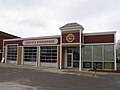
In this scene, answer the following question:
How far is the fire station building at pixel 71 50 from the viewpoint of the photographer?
22844 mm

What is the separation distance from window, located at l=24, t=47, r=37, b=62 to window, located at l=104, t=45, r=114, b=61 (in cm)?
1157

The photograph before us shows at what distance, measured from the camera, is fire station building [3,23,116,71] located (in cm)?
2284

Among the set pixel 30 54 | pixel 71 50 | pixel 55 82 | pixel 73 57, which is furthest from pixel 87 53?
pixel 55 82

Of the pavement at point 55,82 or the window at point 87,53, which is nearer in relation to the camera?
the pavement at point 55,82

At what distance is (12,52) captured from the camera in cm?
3158

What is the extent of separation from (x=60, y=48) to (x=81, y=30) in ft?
13.5

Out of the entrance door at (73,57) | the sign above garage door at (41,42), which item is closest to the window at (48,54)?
the sign above garage door at (41,42)

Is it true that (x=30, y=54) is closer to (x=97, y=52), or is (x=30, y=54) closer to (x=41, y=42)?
(x=41, y=42)

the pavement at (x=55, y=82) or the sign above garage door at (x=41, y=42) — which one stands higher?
the sign above garage door at (x=41, y=42)

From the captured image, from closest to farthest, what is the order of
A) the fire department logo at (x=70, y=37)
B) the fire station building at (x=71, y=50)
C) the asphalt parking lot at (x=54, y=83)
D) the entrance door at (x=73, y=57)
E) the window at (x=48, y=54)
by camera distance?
the asphalt parking lot at (x=54, y=83) → the fire station building at (x=71, y=50) → the fire department logo at (x=70, y=37) → the entrance door at (x=73, y=57) → the window at (x=48, y=54)

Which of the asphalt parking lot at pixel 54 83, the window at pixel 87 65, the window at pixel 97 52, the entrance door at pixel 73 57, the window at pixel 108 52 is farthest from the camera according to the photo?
the entrance door at pixel 73 57

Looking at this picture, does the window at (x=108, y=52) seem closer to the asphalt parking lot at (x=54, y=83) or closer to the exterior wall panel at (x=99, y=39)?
the exterior wall panel at (x=99, y=39)

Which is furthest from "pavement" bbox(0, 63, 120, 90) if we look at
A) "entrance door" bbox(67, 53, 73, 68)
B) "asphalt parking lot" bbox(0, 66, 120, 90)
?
"entrance door" bbox(67, 53, 73, 68)

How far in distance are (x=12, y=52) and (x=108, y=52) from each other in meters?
17.2
